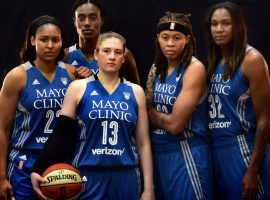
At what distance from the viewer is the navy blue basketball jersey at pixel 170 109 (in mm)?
3953

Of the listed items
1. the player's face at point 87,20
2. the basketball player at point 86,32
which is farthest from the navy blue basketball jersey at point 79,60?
the player's face at point 87,20

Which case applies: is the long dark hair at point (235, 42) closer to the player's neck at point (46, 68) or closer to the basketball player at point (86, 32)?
the basketball player at point (86, 32)

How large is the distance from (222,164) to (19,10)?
230 centimetres

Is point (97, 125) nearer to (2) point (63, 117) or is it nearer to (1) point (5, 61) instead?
(2) point (63, 117)

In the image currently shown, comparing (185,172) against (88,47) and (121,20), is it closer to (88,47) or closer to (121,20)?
(88,47)

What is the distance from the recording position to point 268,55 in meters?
4.93

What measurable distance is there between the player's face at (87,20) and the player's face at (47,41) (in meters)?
0.52

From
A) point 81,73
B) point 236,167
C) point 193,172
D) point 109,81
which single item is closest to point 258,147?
point 236,167

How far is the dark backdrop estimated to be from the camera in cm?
502

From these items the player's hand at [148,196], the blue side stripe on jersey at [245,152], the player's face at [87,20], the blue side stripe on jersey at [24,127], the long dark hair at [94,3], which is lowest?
the player's hand at [148,196]

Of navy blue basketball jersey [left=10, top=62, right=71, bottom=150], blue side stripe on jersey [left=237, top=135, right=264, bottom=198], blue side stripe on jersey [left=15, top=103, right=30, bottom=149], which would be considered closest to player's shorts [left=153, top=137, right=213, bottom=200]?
blue side stripe on jersey [left=237, top=135, right=264, bottom=198]

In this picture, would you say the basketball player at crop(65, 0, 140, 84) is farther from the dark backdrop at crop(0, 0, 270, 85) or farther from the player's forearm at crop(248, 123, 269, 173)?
the player's forearm at crop(248, 123, 269, 173)

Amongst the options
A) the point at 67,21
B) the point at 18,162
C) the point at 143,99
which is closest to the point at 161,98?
the point at 143,99

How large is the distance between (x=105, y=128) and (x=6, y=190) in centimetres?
90
